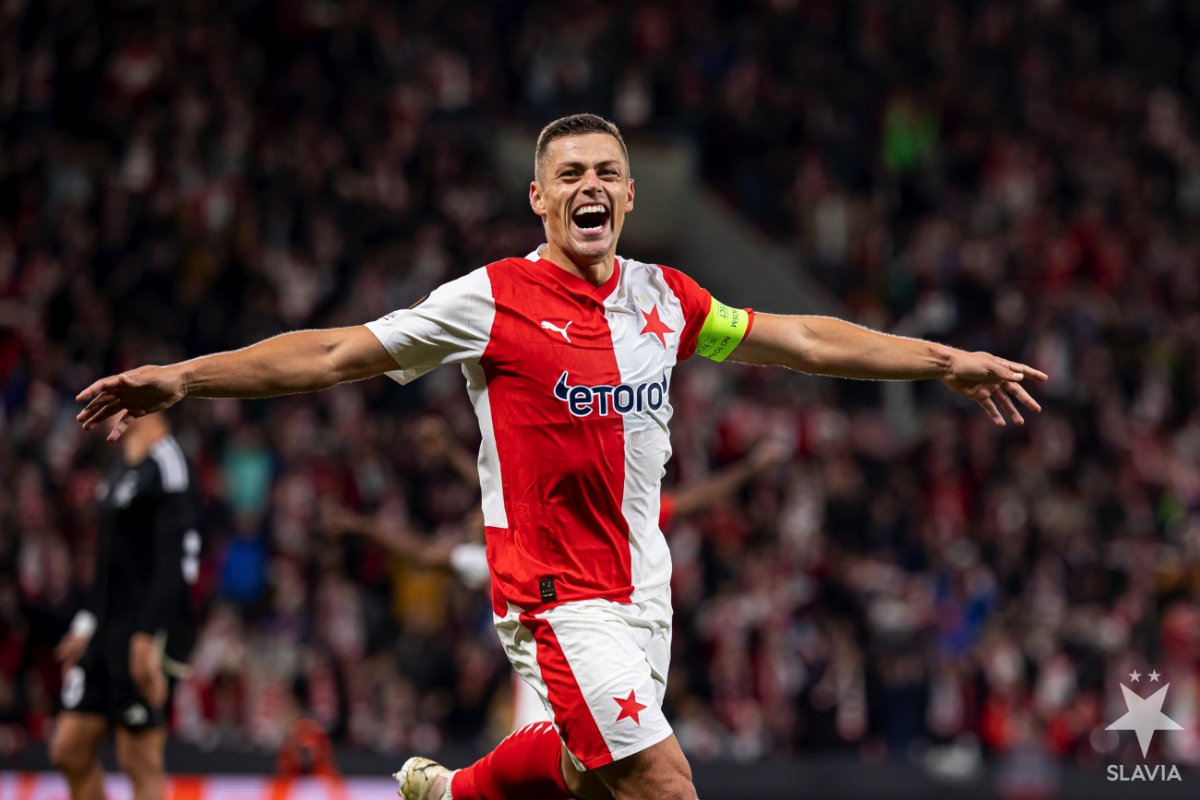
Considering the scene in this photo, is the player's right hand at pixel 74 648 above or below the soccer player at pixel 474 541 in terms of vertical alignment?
below

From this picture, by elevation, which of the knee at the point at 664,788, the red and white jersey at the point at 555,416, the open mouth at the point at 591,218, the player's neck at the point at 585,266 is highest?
the open mouth at the point at 591,218

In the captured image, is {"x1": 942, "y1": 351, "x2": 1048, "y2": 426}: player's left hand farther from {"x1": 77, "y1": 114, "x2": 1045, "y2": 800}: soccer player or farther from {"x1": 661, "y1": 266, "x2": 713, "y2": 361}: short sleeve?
{"x1": 661, "y1": 266, "x2": 713, "y2": 361}: short sleeve

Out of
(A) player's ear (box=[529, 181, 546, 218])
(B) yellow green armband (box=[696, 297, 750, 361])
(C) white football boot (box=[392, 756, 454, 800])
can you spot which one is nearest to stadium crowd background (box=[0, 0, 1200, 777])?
(C) white football boot (box=[392, 756, 454, 800])

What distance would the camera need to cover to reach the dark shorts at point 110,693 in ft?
26.3

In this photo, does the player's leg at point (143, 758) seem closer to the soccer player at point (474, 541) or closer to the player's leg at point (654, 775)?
the soccer player at point (474, 541)

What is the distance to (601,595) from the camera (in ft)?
19.0

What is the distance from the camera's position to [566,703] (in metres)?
5.68

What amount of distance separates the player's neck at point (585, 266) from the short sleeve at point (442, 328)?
0.29 m

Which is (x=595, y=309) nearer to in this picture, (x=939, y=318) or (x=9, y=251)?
(x=9, y=251)

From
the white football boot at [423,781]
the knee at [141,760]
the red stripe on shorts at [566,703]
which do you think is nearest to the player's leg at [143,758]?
the knee at [141,760]

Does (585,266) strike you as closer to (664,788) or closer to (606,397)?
(606,397)

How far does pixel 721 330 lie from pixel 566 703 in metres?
1.40

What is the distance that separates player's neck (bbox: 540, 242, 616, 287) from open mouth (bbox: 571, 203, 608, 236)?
0.34 feet

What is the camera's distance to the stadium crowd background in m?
14.6
